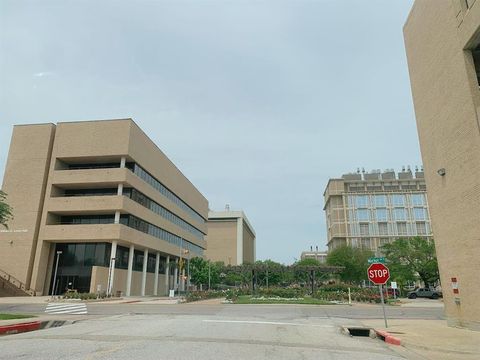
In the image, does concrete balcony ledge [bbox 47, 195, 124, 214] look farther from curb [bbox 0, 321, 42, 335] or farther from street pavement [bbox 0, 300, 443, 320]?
curb [bbox 0, 321, 42, 335]

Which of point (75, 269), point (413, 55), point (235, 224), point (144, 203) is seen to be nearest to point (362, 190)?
point (235, 224)

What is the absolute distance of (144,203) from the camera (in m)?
56.1

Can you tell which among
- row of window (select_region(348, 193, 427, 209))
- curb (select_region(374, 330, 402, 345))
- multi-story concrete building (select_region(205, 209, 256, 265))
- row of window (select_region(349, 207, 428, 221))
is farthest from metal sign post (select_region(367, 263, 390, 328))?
multi-story concrete building (select_region(205, 209, 256, 265))

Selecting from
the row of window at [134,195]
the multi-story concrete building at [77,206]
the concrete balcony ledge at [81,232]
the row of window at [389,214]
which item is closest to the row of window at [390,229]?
the row of window at [389,214]

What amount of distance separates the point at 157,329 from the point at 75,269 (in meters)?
40.1

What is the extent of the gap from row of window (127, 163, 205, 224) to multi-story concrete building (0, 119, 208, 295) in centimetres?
31

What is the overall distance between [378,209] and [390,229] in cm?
709

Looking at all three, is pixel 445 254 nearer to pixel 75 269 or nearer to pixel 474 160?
pixel 474 160

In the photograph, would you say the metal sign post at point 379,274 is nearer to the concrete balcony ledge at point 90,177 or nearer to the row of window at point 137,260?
the concrete balcony ledge at point 90,177

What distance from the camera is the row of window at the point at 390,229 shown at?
381 feet

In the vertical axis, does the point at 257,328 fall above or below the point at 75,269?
below

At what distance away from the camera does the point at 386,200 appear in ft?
392

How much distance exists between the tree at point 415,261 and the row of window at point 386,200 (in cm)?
5694

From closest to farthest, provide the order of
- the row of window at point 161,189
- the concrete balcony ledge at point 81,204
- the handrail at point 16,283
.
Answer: the handrail at point 16,283 → the concrete balcony ledge at point 81,204 → the row of window at point 161,189
